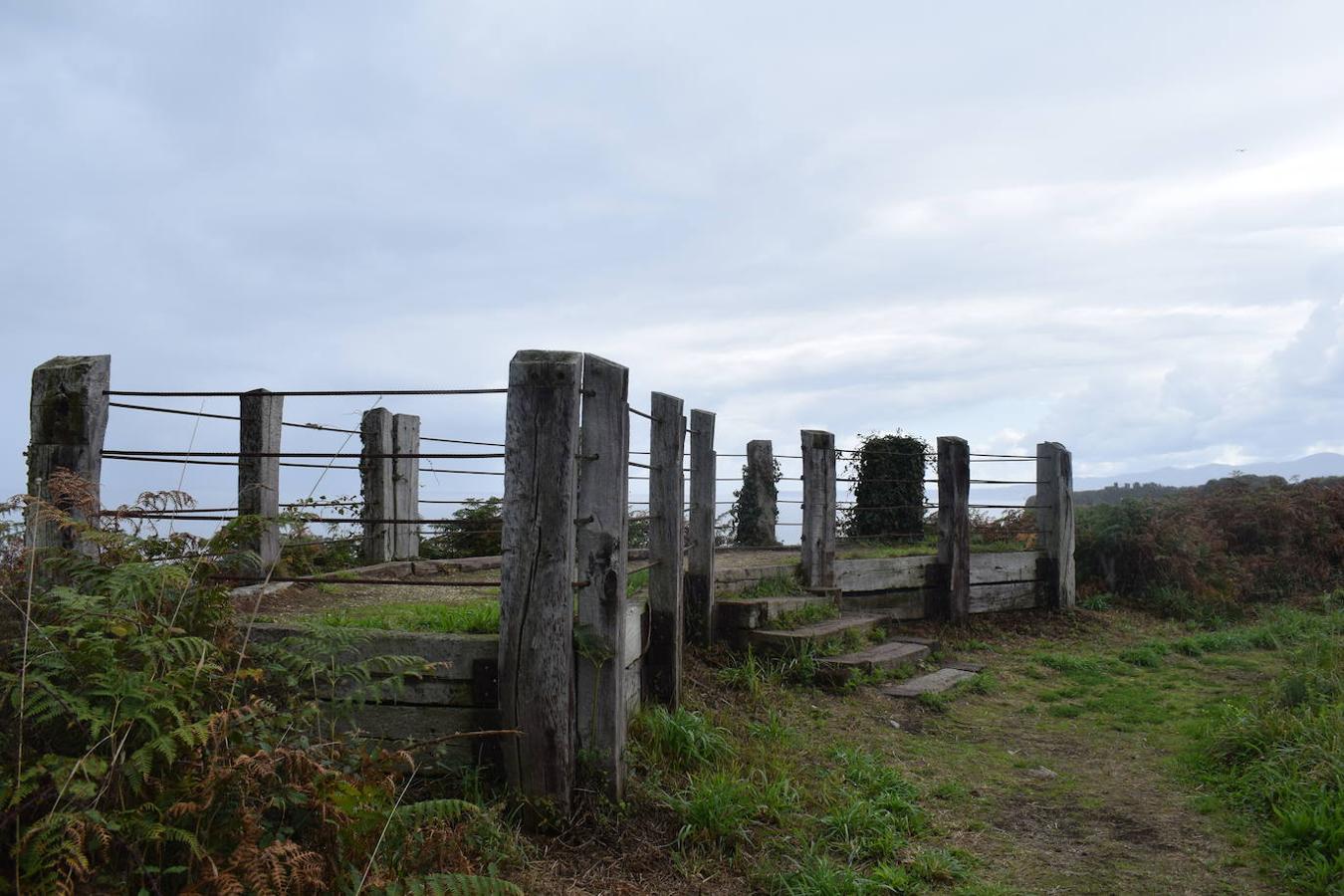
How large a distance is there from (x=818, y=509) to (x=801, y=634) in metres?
1.96

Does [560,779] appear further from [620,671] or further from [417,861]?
[417,861]

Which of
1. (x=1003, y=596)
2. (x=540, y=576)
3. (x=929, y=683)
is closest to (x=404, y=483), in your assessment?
(x=929, y=683)

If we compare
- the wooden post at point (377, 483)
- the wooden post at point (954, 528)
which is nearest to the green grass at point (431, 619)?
the wooden post at point (377, 483)

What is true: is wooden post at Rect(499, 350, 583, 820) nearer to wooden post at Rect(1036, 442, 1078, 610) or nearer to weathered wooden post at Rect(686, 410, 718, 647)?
weathered wooden post at Rect(686, 410, 718, 647)

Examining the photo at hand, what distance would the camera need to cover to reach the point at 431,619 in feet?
16.9

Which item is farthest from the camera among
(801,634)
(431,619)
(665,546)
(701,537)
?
(801,634)

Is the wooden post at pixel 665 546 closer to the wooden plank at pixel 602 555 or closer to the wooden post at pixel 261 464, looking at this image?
the wooden plank at pixel 602 555

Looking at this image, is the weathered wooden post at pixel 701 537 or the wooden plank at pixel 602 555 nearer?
the wooden plank at pixel 602 555

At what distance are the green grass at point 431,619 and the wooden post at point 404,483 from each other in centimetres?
473

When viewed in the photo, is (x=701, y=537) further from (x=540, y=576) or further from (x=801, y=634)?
(x=540, y=576)

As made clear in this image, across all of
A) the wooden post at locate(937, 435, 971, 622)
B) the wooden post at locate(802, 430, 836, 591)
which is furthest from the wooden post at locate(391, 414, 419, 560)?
the wooden post at locate(937, 435, 971, 622)

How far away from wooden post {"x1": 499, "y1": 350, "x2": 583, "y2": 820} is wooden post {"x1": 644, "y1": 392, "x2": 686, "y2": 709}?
1.94 metres

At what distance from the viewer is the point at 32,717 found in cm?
290

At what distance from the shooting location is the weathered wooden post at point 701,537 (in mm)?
7832
